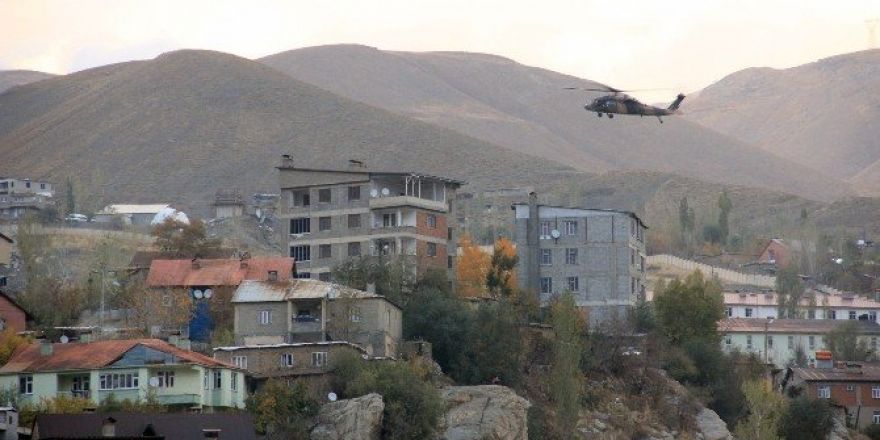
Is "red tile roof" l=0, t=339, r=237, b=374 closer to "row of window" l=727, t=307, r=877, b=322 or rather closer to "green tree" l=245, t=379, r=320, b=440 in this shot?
"green tree" l=245, t=379, r=320, b=440

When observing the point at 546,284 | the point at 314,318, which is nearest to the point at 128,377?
the point at 314,318

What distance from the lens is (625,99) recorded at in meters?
96.8

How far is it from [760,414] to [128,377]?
3422 cm

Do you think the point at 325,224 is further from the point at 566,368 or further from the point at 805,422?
the point at 805,422

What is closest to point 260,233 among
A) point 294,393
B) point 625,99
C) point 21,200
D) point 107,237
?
point 107,237

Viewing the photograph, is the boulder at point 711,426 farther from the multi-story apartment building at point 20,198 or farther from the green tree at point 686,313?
the multi-story apartment building at point 20,198

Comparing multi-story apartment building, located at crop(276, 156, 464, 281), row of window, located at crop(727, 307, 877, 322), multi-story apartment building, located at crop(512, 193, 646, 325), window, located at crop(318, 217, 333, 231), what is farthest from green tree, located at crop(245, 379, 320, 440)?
row of window, located at crop(727, 307, 877, 322)

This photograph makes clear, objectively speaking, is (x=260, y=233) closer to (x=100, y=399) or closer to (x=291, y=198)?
(x=291, y=198)

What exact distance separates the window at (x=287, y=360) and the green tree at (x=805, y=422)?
97.6ft

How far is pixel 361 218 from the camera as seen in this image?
104 metres

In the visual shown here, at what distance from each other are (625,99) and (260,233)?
2772 inches

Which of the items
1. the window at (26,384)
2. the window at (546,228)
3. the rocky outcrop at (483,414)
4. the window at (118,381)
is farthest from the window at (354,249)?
the window at (26,384)

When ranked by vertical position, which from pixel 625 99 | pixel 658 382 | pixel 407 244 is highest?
pixel 625 99

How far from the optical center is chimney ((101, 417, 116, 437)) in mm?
61031
